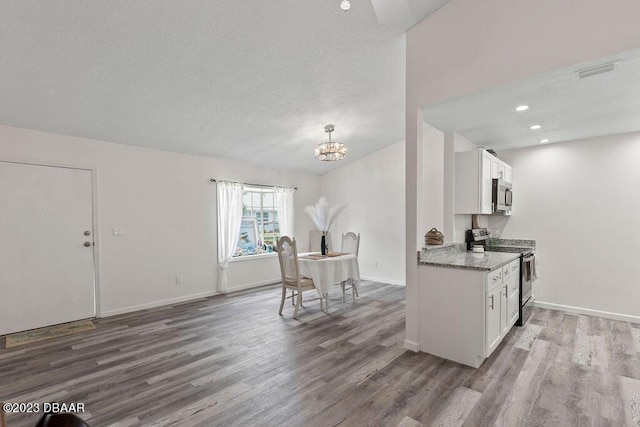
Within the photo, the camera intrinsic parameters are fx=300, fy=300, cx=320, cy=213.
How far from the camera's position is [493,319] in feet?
8.93

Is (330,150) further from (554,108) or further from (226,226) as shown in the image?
(554,108)

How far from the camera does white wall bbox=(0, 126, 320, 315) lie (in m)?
3.90

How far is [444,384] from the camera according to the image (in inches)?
92.2

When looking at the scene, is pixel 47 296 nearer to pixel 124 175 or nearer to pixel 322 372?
pixel 124 175

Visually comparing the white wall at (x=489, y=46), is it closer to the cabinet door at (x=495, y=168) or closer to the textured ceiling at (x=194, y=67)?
the textured ceiling at (x=194, y=67)

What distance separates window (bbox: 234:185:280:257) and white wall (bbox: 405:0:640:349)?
361 centimetres

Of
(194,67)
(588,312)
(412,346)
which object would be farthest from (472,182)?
(194,67)

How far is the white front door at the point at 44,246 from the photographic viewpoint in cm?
348

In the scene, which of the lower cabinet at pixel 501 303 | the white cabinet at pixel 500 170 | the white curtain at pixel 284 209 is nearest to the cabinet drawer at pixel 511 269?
the lower cabinet at pixel 501 303

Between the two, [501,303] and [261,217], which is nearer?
[501,303]

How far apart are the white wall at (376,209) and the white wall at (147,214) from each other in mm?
2240

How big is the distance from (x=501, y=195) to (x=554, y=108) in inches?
50.3

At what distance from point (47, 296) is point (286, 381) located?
338 centimetres

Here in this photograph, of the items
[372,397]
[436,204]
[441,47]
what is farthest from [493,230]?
[372,397]
